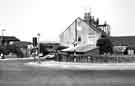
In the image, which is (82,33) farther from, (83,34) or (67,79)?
(67,79)

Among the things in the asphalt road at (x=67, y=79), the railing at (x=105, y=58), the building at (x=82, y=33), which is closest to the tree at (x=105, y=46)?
the building at (x=82, y=33)

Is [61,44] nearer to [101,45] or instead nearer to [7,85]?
[101,45]

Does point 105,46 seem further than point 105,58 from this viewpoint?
Yes

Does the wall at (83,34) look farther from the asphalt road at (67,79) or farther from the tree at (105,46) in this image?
the asphalt road at (67,79)

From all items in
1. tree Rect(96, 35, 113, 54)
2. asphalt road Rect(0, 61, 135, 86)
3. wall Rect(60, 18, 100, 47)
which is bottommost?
asphalt road Rect(0, 61, 135, 86)

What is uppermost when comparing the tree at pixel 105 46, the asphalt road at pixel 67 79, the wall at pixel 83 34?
the wall at pixel 83 34

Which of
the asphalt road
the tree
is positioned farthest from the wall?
the asphalt road

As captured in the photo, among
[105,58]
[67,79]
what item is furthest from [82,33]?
[67,79]

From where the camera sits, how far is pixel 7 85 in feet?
38.5

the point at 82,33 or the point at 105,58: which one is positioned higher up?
the point at 82,33

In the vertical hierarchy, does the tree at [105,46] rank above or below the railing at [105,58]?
above

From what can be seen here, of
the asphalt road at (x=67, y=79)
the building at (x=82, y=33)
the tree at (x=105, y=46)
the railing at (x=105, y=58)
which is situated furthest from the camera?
the building at (x=82, y=33)

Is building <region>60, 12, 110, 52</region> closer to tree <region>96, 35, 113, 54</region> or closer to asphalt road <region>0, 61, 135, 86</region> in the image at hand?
tree <region>96, 35, 113, 54</region>

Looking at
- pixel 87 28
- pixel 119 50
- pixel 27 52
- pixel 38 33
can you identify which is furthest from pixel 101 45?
pixel 27 52
